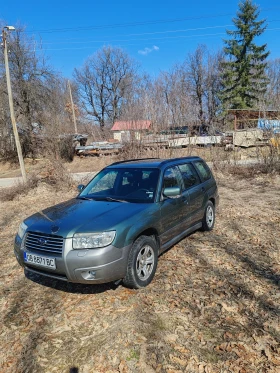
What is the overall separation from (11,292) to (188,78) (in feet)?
139

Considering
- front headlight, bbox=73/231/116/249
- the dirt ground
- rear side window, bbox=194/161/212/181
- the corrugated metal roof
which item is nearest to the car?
front headlight, bbox=73/231/116/249

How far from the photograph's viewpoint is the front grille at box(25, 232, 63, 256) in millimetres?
3059

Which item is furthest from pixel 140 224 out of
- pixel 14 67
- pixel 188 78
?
pixel 188 78

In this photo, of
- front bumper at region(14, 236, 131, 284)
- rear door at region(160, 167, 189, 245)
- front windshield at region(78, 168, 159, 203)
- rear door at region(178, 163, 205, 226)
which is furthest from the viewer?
rear door at region(178, 163, 205, 226)

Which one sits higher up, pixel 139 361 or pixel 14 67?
pixel 14 67

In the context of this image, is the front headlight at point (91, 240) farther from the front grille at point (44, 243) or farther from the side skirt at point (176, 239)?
the side skirt at point (176, 239)

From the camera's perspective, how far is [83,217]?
3355 millimetres

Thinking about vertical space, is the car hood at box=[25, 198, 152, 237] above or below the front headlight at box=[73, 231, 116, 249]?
above

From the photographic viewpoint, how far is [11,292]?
369 cm

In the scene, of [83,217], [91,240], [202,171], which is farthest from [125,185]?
[202,171]

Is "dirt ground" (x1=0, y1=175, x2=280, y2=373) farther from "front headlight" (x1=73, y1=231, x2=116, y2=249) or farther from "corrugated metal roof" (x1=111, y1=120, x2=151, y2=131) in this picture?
"corrugated metal roof" (x1=111, y1=120, x2=151, y2=131)

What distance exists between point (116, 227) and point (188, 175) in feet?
7.56

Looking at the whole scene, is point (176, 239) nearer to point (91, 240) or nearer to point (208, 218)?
point (208, 218)

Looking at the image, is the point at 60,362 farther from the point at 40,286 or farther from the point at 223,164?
the point at 223,164
